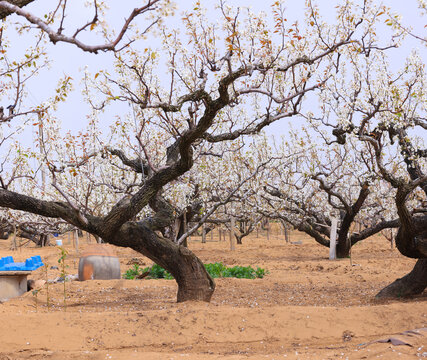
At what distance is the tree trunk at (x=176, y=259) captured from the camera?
765cm

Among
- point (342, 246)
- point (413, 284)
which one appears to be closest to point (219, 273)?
point (413, 284)

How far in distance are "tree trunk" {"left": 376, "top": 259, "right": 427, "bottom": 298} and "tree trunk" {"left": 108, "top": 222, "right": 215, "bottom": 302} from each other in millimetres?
3388

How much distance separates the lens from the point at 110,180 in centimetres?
1775

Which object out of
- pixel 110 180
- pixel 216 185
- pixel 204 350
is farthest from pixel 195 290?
pixel 110 180

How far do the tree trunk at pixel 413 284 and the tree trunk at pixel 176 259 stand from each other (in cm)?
339

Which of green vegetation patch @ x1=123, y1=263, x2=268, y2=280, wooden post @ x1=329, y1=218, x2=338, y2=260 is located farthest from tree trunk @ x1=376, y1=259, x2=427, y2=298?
wooden post @ x1=329, y1=218, x2=338, y2=260

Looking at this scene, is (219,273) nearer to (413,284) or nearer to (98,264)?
(98,264)

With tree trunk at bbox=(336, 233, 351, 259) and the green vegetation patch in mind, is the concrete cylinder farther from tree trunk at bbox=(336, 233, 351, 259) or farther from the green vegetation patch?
tree trunk at bbox=(336, 233, 351, 259)

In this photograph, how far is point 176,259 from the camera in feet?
25.5

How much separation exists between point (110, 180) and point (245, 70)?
1251 centimetres

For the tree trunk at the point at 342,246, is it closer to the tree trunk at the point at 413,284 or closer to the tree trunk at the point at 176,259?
the tree trunk at the point at 413,284

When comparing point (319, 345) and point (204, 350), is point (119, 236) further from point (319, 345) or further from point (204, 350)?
point (319, 345)

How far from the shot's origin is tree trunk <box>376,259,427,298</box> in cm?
823

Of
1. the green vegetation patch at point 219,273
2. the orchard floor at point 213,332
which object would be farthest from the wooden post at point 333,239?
the orchard floor at point 213,332
